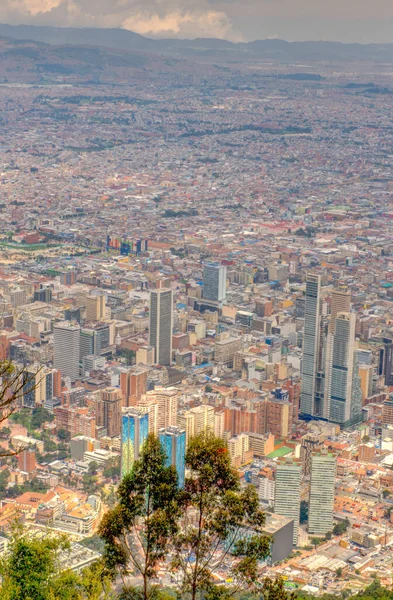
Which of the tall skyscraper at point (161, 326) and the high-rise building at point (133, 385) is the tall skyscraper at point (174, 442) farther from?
the tall skyscraper at point (161, 326)

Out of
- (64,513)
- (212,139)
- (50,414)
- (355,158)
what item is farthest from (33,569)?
(212,139)

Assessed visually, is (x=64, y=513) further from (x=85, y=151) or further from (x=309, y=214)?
(x=85, y=151)

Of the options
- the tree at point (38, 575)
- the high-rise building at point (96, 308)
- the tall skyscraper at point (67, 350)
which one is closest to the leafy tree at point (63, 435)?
the tall skyscraper at point (67, 350)

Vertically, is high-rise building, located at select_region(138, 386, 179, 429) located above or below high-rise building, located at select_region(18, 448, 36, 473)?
above

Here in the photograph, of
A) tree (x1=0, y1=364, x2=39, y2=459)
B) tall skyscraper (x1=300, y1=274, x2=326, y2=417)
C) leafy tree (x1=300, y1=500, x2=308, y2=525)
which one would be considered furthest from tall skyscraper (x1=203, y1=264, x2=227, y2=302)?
tree (x1=0, y1=364, x2=39, y2=459)

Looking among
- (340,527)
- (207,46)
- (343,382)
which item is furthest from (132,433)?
(207,46)

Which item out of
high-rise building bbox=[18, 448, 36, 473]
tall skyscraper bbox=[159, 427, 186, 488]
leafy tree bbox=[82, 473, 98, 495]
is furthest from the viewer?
high-rise building bbox=[18, 448, 36, 473]

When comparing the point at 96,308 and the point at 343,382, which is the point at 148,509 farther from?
the point at 96,308

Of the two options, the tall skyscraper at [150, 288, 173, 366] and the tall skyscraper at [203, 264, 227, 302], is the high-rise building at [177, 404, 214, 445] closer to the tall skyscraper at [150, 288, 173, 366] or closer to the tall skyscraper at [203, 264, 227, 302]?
the tall skyscraper at [150, 288, 173, 366]
